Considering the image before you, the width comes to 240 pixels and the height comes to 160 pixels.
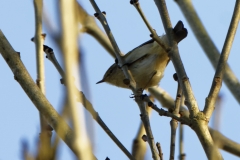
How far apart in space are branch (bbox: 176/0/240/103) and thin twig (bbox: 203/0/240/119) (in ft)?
4.54

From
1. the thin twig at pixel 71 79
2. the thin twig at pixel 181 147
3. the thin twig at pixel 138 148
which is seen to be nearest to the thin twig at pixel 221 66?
the thin twig at pixel 181 147

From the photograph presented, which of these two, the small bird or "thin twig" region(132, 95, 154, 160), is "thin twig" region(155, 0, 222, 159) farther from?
the small bird

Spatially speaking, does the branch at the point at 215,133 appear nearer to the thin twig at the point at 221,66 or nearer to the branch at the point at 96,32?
the thin twig at the point at 221,66

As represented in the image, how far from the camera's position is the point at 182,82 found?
9.17 feet

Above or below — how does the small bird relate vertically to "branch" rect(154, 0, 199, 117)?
above

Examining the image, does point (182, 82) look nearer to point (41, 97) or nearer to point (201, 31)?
point (41, 97)

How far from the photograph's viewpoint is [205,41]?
4.70 metres

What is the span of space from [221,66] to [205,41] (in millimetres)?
1854

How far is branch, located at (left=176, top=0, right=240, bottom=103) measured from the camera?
14.3 feet

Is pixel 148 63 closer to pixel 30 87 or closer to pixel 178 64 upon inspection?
pixel 178 64

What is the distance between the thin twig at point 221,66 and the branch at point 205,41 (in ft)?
4.54

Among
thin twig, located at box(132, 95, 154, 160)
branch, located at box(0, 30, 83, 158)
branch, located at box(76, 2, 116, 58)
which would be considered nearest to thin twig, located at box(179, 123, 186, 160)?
thin twig, located at box(132, 95, 154, 160)

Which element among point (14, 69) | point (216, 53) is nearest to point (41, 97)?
point (14, 69)

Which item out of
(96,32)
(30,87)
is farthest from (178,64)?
(96,32)
